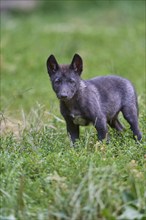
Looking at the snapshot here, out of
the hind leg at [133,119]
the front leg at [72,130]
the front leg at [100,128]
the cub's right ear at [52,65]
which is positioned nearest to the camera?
the cub's right ear at [52,65]

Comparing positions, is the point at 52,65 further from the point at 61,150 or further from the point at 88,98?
the point at 61,150

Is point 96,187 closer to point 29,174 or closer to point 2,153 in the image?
point 29,174

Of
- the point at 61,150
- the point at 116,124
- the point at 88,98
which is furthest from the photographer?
the point at 116,124

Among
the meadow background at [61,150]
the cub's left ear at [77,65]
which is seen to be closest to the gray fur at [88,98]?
the cub's left ear at [77,65]

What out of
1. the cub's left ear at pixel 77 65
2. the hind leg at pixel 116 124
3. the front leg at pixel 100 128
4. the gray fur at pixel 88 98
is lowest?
the hind leg at pixel 116 124

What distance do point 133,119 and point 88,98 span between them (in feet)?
2.40

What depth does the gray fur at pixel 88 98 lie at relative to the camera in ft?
25.7

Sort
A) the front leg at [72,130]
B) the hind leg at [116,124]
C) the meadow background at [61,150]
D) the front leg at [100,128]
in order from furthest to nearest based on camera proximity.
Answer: the hind leg at [116,124] → the front leg at [72,130] → the front leg at [100,128] → the meadow background at [61,150]

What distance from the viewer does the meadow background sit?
5.54 meters

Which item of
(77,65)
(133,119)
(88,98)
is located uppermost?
(77,65)

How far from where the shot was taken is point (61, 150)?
7.23 metres

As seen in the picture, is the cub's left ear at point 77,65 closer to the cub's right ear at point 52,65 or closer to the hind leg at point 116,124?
the cub's right ear at point 52,65

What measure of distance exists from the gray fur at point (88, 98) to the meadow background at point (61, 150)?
190 mm

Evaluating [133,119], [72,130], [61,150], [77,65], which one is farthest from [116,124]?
[61,150]
